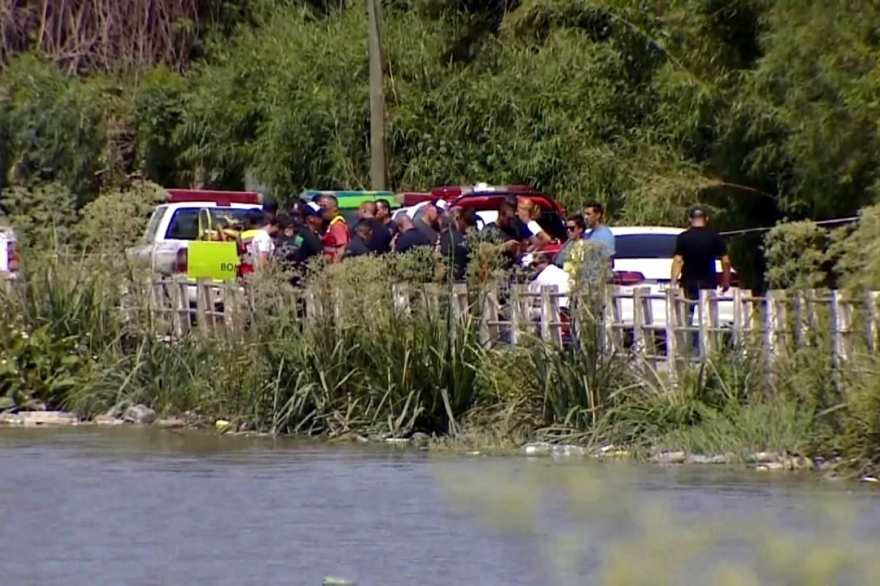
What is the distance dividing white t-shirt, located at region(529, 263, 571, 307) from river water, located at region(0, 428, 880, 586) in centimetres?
184

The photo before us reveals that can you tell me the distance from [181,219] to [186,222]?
4.5 inches

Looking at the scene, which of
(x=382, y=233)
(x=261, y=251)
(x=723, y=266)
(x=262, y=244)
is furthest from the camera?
→ (x=262, y=244)

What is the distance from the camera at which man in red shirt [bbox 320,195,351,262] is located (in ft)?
72.7

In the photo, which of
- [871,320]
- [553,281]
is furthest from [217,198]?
[871,320]

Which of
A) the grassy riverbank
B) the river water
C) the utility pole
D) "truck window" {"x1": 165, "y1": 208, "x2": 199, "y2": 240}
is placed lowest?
the river water

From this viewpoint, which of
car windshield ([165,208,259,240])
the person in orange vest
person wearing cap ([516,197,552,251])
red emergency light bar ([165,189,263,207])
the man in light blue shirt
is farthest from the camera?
red emergency light bar ([165,189,263,207])

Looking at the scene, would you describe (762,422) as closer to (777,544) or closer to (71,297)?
(71,297)

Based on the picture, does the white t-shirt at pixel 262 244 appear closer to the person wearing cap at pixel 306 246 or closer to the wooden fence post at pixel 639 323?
the person wearing cap at pixel 306 246

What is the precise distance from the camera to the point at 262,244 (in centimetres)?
2227

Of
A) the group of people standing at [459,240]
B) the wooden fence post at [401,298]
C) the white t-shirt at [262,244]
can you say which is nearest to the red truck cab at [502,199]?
the group of people standing at [459,240]

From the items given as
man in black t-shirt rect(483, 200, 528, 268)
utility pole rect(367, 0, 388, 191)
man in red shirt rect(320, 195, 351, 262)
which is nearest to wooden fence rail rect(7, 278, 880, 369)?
man in black t-shirt rect(483, 200, 528, 268)

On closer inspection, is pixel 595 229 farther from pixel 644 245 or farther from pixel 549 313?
pixel 549 313

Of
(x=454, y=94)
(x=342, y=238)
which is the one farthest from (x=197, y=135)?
(x=342, y=238)

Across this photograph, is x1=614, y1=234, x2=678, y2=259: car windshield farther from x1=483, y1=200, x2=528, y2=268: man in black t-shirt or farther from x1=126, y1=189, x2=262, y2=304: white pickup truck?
x1=126, y1=189, x2=262, y2=304: white pickup truck
